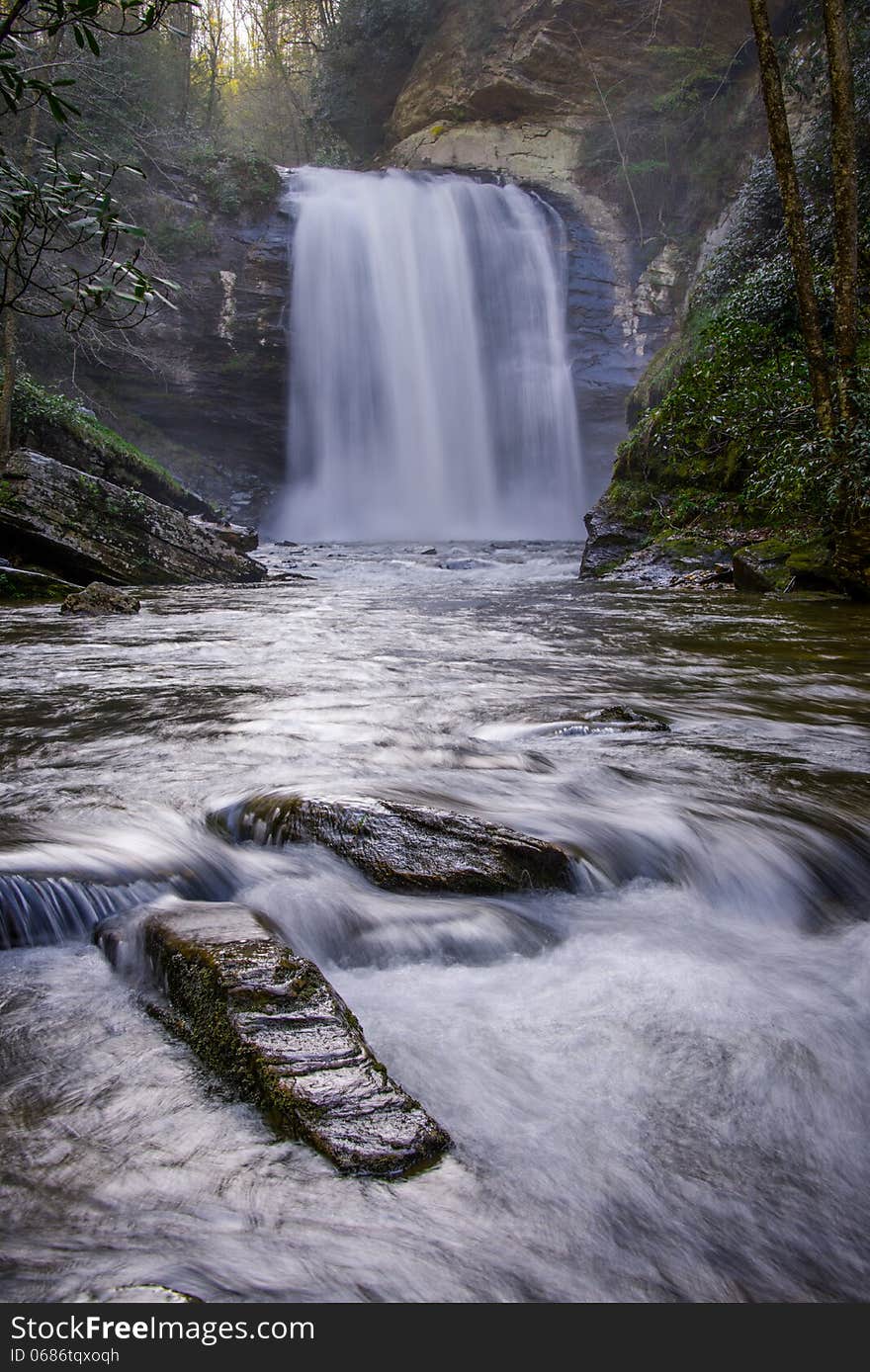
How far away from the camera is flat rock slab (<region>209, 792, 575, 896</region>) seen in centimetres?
244

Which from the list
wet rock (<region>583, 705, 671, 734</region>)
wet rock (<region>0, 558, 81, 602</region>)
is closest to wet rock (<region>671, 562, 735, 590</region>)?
wet rock (<region>583, 705, 671, 734</region>)

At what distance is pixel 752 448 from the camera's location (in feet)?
29.7

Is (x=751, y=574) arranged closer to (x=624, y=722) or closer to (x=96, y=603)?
(x=624, y=722)

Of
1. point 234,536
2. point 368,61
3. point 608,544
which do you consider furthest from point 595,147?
point 234,536

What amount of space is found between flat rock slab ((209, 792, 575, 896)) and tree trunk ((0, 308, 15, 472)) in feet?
34.9

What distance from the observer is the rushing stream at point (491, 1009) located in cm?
124

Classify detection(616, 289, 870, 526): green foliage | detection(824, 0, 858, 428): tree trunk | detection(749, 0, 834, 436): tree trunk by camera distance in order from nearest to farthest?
detection(824, 0, 858, 428): tree trunk < detection(749, 0, 834, 436): tree trunk < detection(616, 289, 870, 526): green foliage

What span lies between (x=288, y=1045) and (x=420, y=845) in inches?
41.2

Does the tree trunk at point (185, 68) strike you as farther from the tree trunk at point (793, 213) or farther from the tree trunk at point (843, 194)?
the tree trunk at point (843, 194)

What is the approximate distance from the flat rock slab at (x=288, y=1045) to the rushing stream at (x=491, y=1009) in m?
0.05

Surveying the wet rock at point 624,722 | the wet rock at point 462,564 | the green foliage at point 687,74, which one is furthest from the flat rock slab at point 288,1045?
the green foliage at point 687,74

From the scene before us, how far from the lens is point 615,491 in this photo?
1417 cm

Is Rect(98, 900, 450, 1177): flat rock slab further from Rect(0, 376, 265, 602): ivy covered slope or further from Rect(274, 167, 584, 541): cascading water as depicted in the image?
Rect(274, 167, 584, 541): cascading water

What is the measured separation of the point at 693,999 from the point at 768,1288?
806 mm
